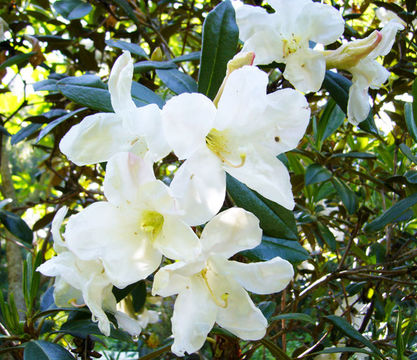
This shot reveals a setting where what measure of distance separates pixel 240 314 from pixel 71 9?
1.26m

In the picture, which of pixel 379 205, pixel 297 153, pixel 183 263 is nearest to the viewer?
pixel 183 263

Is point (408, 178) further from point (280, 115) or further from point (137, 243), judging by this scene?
point (137, 243)

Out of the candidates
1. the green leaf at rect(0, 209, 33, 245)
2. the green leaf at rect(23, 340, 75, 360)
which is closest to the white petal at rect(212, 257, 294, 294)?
the green leaf at rect(23, 340, 75, 360)

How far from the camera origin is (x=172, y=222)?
24.5 inches

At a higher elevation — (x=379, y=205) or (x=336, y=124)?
(x=336, y=124)

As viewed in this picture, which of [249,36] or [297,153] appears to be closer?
[249,36]

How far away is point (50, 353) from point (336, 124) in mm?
1075

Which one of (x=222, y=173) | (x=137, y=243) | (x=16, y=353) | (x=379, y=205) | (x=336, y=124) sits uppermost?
(x=222, y=173)

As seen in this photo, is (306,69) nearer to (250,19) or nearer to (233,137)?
(250,19)

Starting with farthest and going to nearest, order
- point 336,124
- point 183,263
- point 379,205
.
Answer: point 379,205
point 336,124
point 183,263

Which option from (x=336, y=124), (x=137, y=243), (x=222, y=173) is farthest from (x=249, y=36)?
(x=336, y=124)

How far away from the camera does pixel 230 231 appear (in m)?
0.65

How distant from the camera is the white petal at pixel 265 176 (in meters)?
0.66

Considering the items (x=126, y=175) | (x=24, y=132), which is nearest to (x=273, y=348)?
(x=126, y=175)
